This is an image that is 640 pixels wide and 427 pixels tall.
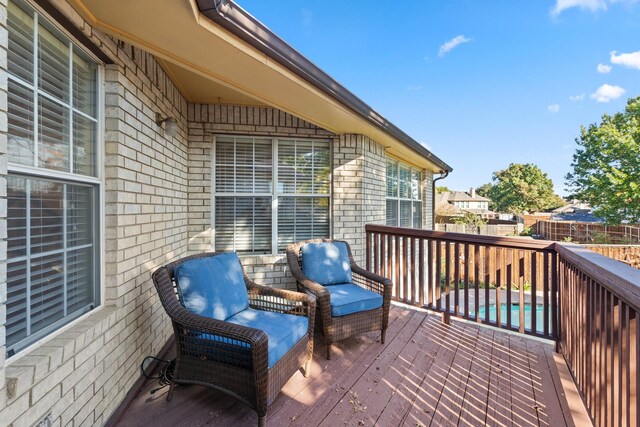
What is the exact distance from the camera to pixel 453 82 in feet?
38.8

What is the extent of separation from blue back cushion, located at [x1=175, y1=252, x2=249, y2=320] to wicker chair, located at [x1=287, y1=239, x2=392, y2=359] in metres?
0.63

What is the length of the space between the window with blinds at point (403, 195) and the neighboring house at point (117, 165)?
7.34ft

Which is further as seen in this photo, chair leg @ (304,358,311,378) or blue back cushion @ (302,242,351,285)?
blue back cushion @ (302,242,351,285)

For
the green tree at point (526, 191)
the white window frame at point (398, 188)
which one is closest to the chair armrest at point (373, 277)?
the white window frame at point (398, 188)

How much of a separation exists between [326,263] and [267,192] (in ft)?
4.00

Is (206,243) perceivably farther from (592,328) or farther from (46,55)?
(592,328)

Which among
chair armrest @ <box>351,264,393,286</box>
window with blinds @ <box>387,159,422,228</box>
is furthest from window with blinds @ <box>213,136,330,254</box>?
window with blinds @ <box>387,159,422,228</box>

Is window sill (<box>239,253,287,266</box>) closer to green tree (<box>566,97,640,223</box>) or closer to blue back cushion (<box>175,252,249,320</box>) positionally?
blue back cushion (<box>175,252,249,320</box>)

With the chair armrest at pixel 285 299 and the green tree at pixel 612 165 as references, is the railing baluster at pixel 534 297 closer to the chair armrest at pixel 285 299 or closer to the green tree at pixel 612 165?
the chair armrest at pixel 285 299

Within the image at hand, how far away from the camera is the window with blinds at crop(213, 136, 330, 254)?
3.56 metres

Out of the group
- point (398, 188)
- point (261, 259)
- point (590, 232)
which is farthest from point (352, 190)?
point (590, 232)

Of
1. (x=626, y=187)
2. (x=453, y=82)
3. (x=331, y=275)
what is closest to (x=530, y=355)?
(x=331, y=275)

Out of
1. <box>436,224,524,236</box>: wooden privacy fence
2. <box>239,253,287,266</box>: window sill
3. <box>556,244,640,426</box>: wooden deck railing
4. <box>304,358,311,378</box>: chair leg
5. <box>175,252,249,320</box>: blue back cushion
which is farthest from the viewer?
<box>436,224,524,236</box>: wooden privacy fence

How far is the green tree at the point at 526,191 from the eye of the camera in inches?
1356
